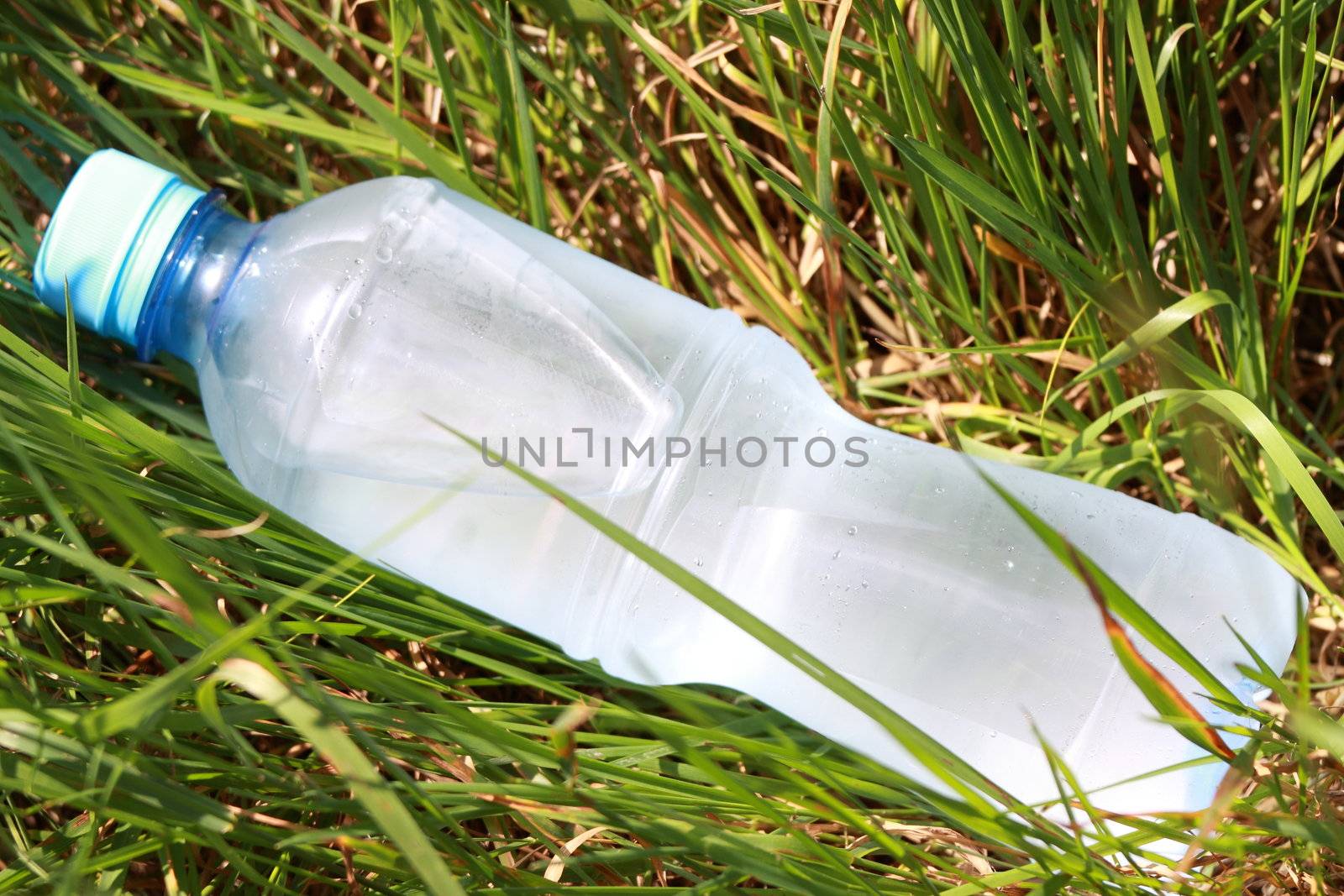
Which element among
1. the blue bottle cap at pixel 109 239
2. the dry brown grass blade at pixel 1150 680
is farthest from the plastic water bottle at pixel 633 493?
the dry brown grass blade at pixel 1150 680

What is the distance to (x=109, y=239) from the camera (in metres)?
1.01

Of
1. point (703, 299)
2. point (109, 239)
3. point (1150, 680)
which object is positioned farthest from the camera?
point (703, 299)

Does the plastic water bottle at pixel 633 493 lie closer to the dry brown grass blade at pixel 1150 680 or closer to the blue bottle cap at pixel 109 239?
the blue bottle cap at pixel 109 239

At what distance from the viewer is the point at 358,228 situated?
1100mm

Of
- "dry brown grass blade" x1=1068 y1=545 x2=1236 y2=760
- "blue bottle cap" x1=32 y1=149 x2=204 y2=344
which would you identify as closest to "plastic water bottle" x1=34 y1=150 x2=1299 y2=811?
"blue bottle cap" x1=32 y1=149 x2=204 y2=344

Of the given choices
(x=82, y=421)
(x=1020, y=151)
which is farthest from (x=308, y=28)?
(x=1020, y=151)

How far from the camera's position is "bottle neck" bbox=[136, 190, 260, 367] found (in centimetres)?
103

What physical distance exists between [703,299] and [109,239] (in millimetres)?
645

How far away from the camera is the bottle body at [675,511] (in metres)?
1.04

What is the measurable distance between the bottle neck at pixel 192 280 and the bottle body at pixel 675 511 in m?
0.01

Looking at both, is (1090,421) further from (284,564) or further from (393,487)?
(284,564)

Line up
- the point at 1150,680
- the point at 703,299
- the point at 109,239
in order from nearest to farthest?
1. the point at 1150,680
2. the point at 109,239
3. the point at 703,299

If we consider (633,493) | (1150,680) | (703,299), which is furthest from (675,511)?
(1150,680)

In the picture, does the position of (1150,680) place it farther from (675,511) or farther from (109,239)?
(109,239)
